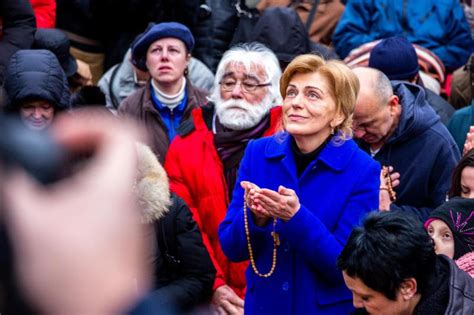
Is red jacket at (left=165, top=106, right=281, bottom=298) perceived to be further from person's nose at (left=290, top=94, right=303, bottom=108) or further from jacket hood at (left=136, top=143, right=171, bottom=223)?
person's nose at (left=290, top=94, right=303, bottom=108)

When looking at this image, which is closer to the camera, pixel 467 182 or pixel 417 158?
pixel 467 182

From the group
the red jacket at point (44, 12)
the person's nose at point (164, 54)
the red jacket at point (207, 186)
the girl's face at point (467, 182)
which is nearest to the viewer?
the girl's face at point (467, 182)

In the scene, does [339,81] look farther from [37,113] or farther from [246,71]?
[37,113]

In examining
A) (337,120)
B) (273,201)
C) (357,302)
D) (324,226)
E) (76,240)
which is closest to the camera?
(76,240)

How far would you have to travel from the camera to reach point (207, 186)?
5.55 meters

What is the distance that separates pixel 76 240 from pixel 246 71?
452cm

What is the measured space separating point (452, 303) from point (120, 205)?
2.80 meters

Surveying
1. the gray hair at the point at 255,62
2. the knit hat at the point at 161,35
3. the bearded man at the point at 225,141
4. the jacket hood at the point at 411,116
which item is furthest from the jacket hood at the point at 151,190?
the knit hat at the point at 161,35

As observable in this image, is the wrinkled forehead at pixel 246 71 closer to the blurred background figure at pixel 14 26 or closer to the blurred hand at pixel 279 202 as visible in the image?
the blurred hand at pixel 279 202

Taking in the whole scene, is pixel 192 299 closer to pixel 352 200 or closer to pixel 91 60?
pixel 352 200

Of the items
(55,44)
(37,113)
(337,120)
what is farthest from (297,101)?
(55,44)

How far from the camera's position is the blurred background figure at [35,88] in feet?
19.1

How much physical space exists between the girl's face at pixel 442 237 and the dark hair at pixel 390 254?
31.2 inches

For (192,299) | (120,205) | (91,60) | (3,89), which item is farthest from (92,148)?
(91,60)
